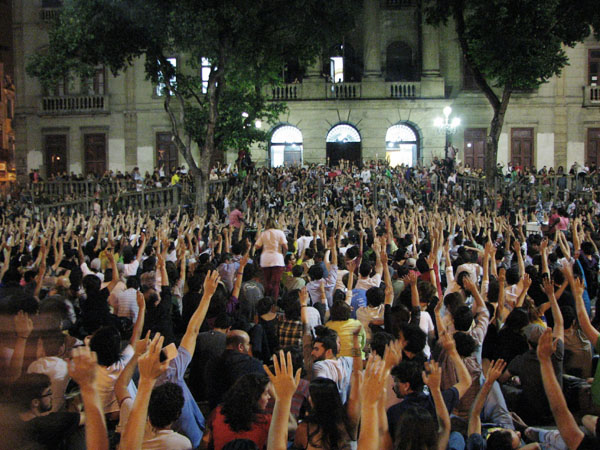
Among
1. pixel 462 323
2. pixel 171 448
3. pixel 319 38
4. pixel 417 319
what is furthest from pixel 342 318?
pixel 319 38

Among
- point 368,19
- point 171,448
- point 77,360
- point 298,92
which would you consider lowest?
point 171,448

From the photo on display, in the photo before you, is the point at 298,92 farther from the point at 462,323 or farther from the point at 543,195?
the point at 462,323

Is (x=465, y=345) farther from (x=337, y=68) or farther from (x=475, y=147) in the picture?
(x=337, y=68)

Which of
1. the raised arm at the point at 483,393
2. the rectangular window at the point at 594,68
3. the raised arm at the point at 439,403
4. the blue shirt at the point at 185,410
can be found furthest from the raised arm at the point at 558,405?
the rectangular window at the point at 594,68

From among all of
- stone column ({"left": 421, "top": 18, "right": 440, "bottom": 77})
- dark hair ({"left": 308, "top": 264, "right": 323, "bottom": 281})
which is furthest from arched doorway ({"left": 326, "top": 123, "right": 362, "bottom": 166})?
dark hair ({"left": 308, "top": 264, "right": 323, "bottom": 281})

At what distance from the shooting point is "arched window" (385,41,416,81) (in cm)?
3606

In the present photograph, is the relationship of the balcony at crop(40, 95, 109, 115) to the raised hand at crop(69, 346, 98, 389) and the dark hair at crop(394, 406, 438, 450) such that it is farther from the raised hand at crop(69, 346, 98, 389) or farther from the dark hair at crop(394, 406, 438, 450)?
the dark hair at crop(394, 406, 438, 450)

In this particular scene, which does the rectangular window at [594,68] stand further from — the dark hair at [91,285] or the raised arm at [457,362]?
the raised arm at [457,362]

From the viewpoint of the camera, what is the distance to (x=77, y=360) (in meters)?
3.17

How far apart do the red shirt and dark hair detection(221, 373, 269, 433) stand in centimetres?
3

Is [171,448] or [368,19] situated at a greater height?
[368,19]

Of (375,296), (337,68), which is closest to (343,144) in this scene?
(337,68)

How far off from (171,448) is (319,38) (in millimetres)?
21461

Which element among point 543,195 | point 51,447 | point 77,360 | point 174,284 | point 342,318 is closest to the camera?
point 77,360
